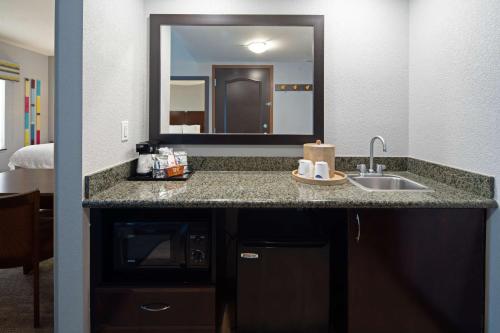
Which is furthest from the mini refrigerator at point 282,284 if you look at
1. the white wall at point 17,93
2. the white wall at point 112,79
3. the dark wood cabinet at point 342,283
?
the white wall at point 17,93

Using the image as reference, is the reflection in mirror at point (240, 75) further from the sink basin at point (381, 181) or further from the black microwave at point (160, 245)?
the black microwave at point (160, 245)

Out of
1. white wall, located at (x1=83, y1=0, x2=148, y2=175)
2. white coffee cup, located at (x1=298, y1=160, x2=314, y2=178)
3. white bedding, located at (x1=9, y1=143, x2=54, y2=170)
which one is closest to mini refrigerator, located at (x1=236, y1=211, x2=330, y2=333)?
white coffee cup, located at (x1=298, y1=160, x2=314, y2=178)

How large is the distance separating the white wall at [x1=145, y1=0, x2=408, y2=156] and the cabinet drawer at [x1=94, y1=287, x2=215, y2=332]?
1.20 metres

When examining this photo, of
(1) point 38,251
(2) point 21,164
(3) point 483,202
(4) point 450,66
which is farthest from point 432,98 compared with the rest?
(2) point 21,164

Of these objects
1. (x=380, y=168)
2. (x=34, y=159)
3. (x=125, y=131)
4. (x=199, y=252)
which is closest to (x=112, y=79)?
(x=125, y=131)

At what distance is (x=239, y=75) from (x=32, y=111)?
18.4ft

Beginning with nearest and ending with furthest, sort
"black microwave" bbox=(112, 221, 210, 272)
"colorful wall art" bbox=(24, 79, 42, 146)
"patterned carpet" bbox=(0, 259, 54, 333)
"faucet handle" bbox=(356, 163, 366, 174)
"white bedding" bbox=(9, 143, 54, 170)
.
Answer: "black microwave" bbox=(112, 221, 210, 272), "patterned carpet" bbox=(0, 259, 54, 333), "faucet handle" bbox=(356, 163, 366, 174), "white bedding" bbox=(9, 143, 54, 170), "colorful wall art" bbox=(24, 79, 42, 146)

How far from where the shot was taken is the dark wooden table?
2.13 m

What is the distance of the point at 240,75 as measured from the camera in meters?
2.08

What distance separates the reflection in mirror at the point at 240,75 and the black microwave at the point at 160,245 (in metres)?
0.82

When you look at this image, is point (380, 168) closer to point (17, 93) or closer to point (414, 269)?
point (414, 269)

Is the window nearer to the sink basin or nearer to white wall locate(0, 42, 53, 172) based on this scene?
white wall locate(0, 42, 53, 172)

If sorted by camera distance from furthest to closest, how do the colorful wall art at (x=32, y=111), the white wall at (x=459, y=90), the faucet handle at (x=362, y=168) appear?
the colorful wall art at (x=32, y=111) < the faucet handle at (x=362, y=168) < the white wall at (x=459, y=90)

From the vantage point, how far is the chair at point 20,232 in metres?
1.76
